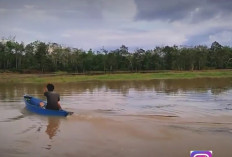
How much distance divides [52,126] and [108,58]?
200 feet

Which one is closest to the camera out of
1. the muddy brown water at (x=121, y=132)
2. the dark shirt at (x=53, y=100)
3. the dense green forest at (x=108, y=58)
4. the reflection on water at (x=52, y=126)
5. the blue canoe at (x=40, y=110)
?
the muddy brown water at (x=121, y=132)

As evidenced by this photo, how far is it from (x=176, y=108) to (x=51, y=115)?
599cm

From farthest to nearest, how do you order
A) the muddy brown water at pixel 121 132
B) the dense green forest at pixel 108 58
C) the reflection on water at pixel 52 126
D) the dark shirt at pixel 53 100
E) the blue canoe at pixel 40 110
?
the dense green forest at pixel 108 58 < the dark shirt at pixel 53 100 < the blue canoe at pixel 40 110 < the reflection on water at pixel 52 126 < the muddy brown water at pixel 121 132

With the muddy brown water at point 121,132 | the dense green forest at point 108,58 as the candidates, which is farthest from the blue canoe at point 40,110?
the dense green forest at point 108,58

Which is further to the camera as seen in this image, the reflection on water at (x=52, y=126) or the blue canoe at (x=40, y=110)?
the blue canoe at (x=40, y=110)

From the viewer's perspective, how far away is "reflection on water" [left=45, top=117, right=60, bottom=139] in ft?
32.2

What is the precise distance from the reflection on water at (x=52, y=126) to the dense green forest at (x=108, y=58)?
57.8 m

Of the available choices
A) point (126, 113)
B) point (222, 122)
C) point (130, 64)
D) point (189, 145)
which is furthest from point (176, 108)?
point (130, 64)

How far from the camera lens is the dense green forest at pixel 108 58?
69.9 m

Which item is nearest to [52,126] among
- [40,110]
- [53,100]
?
[53,100]

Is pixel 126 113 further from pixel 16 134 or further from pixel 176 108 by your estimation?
pixel 16 134

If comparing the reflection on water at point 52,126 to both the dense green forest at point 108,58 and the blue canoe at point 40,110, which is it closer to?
the blue canoe at point 40,110

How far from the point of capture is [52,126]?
10.9 meters

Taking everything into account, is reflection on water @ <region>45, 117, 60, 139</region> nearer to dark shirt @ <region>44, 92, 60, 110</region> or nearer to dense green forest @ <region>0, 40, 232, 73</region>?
dark shirt @ <region>44, 92, 60, 110</region>
